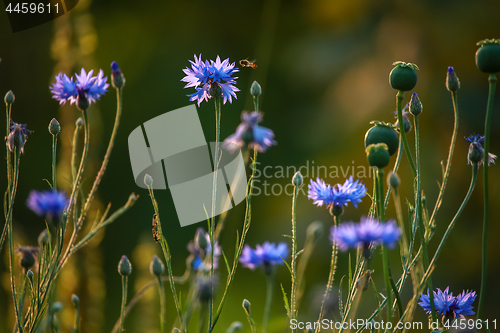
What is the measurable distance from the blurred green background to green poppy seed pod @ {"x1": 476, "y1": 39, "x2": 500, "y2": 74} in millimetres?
947

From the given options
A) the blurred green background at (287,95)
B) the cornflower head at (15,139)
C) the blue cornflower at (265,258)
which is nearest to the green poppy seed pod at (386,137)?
the blue cornflower at (265,258)

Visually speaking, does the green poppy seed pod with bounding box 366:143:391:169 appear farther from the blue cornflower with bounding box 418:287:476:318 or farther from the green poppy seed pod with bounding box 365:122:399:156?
the blue cornflower with bounding box 418:287:476:318

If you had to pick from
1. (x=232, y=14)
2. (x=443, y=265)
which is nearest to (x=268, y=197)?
(x=443, y=265)

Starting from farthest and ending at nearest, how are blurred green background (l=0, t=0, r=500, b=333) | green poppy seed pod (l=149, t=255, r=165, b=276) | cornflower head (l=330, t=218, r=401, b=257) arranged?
blurred green background (l=0, t=0, r=500, b=333)
green poppy seed pod (l=149, t=255, r=165, b=276)
cornflower head (l=330, t=218, r=401, b=257)

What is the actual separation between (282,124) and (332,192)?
1.55 meters

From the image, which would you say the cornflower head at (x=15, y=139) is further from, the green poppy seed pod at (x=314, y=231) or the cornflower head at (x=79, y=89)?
the green poppy seed pod at (x=314, y=231)

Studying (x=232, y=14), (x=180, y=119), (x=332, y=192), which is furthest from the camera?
(x=232, y=14)

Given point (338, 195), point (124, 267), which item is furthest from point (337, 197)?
point (124, 267)

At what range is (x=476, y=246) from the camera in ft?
5.20

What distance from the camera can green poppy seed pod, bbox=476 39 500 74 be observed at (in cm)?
47

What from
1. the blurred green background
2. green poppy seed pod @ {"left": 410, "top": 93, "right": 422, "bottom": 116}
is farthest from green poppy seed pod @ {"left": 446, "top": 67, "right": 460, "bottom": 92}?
the blurred green background

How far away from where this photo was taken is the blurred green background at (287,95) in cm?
160

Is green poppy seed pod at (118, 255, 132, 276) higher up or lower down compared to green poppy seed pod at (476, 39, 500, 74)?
lower down

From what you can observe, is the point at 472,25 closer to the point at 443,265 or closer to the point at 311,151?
the point at 311,151
